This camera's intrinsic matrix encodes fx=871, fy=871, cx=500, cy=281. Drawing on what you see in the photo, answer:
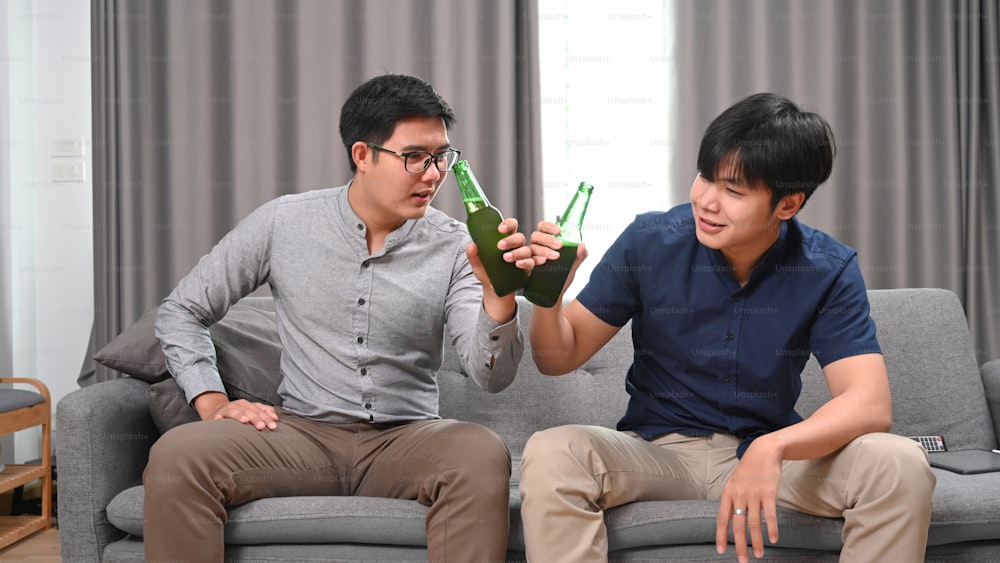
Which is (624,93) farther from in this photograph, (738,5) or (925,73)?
(925,73)

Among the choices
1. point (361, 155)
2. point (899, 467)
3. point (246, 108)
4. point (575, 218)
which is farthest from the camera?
point (246, 108)

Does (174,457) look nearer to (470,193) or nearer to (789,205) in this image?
(470,193)

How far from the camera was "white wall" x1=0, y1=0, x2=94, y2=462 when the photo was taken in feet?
10.4

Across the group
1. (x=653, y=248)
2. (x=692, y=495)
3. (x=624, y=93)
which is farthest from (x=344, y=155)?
(x=692, y=495)

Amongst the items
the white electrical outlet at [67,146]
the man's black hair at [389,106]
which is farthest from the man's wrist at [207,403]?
the white electrical outlet at [67,146]

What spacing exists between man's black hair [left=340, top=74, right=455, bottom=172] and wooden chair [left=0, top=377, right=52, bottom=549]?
1.50 meters

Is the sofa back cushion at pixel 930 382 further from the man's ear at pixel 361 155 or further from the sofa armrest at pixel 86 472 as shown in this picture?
the sofa armrest at pixel 86 472

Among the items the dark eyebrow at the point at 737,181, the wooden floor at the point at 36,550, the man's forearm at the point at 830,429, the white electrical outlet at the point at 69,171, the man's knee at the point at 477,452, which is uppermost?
the white electrical outlet at the point at 69,171

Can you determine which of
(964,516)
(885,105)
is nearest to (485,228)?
(964,516)

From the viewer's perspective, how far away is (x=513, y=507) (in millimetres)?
1678

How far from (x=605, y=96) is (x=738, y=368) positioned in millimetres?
1755

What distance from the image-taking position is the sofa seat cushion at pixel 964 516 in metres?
1.66

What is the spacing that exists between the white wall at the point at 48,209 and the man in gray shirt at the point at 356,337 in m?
1.57

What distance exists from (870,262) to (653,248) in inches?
70.8
